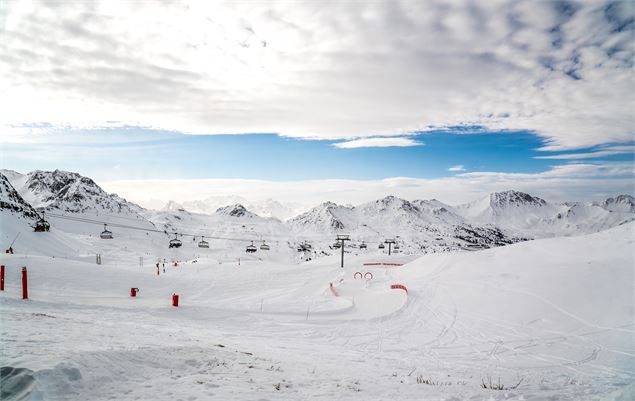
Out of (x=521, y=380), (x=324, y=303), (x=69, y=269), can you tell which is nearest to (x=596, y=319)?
(x=521, y=380)

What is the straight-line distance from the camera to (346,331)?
20250 mm

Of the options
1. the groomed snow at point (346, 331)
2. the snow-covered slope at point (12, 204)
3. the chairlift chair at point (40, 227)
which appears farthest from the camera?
the chairlift chair at point (40, 227)

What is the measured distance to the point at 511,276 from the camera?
1060 inches

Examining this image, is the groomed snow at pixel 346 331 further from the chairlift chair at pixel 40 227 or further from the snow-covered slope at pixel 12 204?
the snow-covered slope at pixel 12 204

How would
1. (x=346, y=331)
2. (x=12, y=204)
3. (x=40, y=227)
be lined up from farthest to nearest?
(x=12, y=204), (x=40, y=227), (x=346, y=331)

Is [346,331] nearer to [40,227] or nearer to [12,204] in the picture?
[40,227]

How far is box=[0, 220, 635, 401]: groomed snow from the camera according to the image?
856 centimetres

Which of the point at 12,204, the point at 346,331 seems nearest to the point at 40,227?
the point at 12,204

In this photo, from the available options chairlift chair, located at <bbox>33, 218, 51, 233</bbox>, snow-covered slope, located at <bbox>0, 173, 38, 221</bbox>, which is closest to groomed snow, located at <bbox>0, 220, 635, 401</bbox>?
chairlift chair, located at <bbox>33, 218, 51, 233</bbox>

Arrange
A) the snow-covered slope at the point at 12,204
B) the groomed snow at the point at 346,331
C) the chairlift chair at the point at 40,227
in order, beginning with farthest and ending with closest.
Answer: the chairlift chair at the point at 40,227 < the snow-covered slope at the point at 12,204 < the groomed snow at the point at 346,331

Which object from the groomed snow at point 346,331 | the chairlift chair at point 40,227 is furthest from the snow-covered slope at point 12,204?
the groomed snow at point 346,331

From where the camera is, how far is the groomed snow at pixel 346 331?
856cm

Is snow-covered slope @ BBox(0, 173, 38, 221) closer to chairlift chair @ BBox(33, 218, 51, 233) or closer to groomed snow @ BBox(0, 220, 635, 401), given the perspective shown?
chairlift chair @ BBox(33, 218, 51, 233)

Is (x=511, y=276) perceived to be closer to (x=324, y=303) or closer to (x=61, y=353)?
(x=324, y=303)
